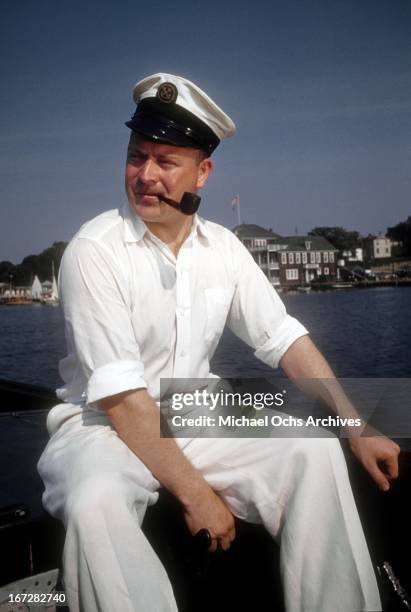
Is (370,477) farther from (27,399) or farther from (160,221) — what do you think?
(27,399)

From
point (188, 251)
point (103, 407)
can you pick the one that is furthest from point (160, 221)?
point (103, 407)

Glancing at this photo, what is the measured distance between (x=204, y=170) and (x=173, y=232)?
28 cm

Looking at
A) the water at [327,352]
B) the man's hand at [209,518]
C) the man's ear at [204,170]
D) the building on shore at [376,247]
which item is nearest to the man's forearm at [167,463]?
the man's hand at [209,518]

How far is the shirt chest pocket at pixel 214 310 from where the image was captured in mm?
2264

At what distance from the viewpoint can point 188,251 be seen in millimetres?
2240

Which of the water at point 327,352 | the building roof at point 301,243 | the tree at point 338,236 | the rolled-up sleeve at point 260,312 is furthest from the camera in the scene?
the tree at point 338,236

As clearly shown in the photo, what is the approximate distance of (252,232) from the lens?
8644 cm

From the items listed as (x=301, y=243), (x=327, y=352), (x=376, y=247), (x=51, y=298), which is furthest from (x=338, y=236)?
(x=327, y=352)

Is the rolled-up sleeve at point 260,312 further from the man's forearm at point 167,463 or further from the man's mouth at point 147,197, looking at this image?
the man's forearm at point 167,463

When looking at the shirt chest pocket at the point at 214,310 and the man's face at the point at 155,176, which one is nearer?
the man's face at the point at 155,176

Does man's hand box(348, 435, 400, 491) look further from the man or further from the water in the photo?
the water

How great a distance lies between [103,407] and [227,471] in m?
0.47

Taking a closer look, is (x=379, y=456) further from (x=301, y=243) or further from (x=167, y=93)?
(x=301, y=243)

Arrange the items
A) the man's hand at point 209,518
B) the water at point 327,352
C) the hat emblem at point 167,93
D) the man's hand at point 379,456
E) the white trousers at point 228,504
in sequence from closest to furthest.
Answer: the white trousers at point 228,504
the man's hand at point 209,518
the man's hand at point 379,456
the hat emblem at point 167,93
the water at point 327,352
